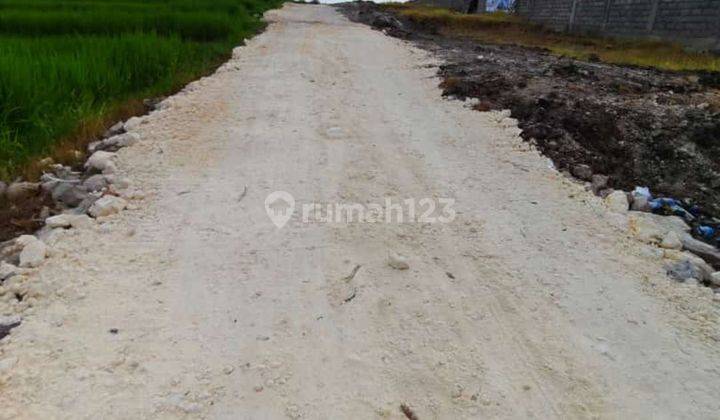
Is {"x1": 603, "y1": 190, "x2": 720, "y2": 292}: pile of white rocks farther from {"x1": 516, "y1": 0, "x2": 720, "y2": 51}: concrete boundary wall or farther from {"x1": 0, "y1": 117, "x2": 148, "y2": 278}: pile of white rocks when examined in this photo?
{"x1": 516, "y1": 0, "x2": 720, "y2": 51}: concrete boundary wall

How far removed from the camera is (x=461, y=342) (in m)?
2.62

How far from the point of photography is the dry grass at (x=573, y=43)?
11039 millimetres

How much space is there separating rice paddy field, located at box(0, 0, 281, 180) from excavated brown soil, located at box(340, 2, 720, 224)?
4148 mm

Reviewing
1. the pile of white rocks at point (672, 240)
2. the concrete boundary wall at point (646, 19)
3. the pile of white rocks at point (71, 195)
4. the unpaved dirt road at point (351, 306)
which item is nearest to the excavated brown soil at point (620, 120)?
the pile of white rocks at point (672, 240)

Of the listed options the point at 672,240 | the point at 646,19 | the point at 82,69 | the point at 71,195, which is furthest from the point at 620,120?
the point at 646,19

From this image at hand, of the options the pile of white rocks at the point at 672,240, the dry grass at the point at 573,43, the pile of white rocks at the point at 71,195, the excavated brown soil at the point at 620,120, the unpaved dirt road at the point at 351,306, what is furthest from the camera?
the dry grass at the point at 573,43

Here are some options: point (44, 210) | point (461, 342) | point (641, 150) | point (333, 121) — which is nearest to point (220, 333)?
point (461, 342)

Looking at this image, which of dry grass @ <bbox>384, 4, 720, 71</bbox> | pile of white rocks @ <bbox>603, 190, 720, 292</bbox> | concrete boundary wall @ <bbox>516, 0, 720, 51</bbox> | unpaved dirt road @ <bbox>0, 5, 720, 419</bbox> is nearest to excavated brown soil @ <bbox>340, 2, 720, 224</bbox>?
pile of white rocks @ <bbox>603, 190, 720, 292</bbox>

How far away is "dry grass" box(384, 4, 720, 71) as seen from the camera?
36.2 ft

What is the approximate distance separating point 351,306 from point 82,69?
195 inches

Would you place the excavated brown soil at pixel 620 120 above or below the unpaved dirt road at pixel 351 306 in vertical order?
above

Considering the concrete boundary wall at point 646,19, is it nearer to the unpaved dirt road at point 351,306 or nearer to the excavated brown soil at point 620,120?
the excavated brown soil at point 620,120

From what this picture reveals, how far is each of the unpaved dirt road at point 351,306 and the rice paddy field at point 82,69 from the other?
1.01 m

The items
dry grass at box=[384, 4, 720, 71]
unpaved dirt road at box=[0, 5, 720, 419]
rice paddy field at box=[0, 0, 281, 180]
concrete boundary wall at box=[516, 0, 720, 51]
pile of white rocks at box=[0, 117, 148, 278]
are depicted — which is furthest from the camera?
concrete boundary wall at box=[516, 0, 720, 51]
